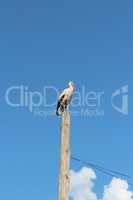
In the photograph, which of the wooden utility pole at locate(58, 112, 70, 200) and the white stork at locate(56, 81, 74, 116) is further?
the white stork at locate(56, 81, 74, 116)

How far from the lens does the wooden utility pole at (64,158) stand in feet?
28.5

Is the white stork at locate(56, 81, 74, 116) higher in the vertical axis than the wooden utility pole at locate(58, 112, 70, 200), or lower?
higher

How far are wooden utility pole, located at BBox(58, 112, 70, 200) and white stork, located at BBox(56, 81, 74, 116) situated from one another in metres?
0.23

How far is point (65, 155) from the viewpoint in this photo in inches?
353

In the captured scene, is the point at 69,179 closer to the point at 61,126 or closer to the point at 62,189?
the point at 62,189

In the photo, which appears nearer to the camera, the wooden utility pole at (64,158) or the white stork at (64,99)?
the wooden utility pole at (64,158)

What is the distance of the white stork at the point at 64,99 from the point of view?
9586mm

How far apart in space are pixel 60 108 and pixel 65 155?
1.08m

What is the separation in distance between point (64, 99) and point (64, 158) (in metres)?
1.46

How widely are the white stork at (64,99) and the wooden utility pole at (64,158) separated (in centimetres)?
23

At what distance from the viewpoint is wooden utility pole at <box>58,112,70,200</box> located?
870cm

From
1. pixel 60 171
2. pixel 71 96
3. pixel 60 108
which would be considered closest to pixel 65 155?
pixel 60 171

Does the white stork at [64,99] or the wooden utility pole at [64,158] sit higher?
the white stork at [64,99]

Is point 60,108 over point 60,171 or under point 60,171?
over
